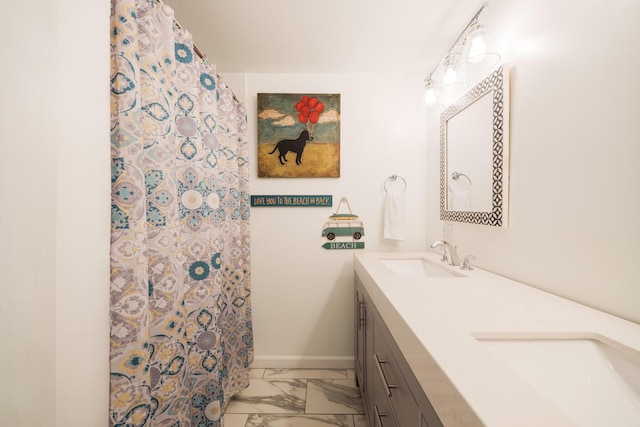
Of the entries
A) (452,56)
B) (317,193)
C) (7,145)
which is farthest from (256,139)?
(7,145)

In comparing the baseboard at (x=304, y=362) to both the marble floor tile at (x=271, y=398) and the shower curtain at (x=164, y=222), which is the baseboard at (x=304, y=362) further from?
the shower curtain at (x=164, y=222)

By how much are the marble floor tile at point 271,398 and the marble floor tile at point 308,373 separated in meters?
0.05

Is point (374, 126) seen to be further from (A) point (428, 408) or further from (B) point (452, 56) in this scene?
(A) point (428, 408)

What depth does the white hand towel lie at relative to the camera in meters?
1.82

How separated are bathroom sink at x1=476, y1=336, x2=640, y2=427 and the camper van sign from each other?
1334mm

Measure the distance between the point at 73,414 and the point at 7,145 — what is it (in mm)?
621

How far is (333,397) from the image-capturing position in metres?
1.60

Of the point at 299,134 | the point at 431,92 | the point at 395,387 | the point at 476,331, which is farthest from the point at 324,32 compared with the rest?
the point at 395,387

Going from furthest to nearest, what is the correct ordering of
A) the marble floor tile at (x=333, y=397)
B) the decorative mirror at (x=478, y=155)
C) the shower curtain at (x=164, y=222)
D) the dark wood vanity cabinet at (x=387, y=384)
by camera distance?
the marble floor tile at (x=333, y=397)
the decorative mirror at (x=478, y=155)
the shower curtain at (x=164, y=222)
the dark wood vanity cabinet at (x=387, y=384)

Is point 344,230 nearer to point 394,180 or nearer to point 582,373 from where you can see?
point 394,180

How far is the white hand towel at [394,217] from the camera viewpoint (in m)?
1.82

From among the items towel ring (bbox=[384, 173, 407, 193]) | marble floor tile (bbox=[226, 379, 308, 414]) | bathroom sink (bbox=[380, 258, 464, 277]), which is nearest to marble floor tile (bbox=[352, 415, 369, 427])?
marble floor tile (bbox=[226, 379, 308, 414])

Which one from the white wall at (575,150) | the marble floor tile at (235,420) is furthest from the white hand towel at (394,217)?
the marble floor tile at (235,420)

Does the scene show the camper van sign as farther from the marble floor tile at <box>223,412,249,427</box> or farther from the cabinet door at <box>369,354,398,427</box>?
the marble floor tile at <box>223,412,249,427</box>
